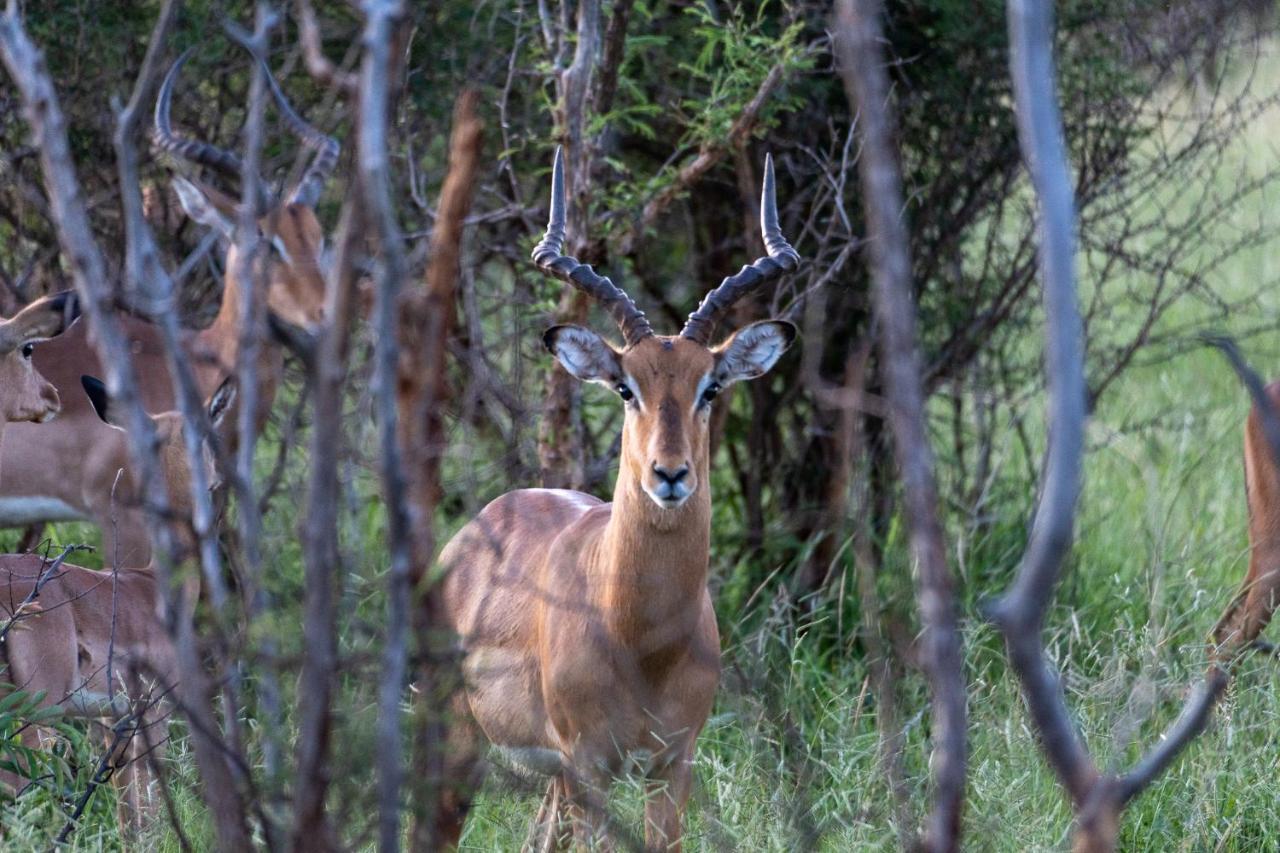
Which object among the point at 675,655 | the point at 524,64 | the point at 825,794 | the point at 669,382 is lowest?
the point at 825,794

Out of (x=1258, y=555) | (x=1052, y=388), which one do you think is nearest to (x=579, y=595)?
(x=1258, y=555)

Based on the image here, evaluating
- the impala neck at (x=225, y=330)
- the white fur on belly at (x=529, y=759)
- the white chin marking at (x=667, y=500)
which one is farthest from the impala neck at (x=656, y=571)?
Result: the impala neck at (x=225, y=330)

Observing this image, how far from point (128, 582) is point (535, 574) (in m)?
1.34

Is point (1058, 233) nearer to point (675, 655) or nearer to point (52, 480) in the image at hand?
point (675, 655)

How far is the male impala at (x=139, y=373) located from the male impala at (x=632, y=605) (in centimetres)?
191

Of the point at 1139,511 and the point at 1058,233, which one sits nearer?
the point at 1058,233

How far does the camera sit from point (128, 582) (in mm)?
4910

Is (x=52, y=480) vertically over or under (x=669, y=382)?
under

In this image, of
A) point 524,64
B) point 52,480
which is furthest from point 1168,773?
point 52,480

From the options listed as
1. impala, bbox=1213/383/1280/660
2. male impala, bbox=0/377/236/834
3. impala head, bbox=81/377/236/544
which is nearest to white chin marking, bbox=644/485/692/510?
male impala, bbox=0/377/236/834

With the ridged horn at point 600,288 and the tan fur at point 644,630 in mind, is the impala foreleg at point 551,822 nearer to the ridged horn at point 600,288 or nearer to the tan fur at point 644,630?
the tan fur at point 644,630

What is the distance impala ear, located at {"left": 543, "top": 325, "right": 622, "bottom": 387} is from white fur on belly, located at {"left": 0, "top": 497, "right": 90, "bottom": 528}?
2.57 metres

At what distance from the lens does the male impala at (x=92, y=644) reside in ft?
13.8

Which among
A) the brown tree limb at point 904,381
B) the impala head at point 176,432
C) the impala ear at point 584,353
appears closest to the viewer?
the brown tree limb at point 904,381
